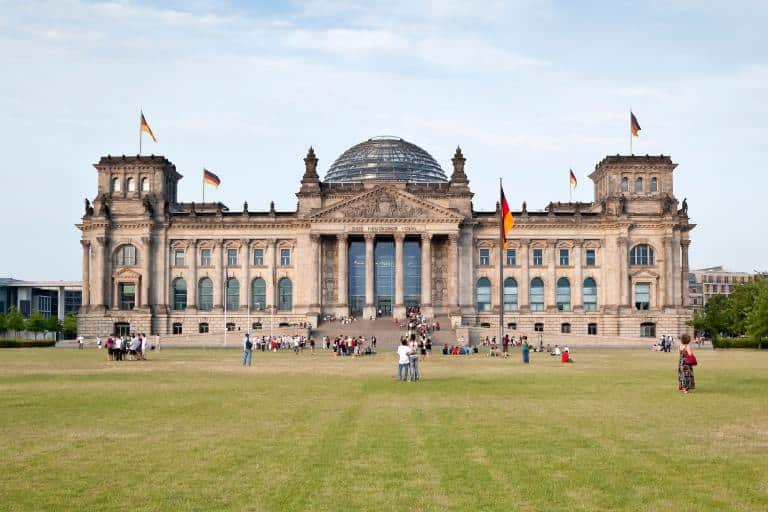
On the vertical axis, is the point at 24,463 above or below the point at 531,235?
below

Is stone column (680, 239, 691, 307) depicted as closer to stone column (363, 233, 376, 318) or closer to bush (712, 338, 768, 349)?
bush (712, 338, 768, 349)

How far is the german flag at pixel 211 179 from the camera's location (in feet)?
437

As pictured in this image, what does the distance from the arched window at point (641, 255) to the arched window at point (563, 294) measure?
30.1 feet

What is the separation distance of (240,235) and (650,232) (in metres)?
56.6

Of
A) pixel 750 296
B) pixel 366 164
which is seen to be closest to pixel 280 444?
pixel 750 296

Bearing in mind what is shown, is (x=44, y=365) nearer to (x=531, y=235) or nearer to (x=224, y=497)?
(x=224, y=497)

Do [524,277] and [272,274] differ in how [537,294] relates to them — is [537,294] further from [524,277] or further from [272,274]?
[272,274]

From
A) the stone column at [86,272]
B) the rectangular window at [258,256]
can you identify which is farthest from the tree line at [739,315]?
the stone column at [86,272]

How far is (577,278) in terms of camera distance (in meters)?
136

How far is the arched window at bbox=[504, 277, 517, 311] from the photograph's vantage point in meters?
135

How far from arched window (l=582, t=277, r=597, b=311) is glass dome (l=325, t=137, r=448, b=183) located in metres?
29.3

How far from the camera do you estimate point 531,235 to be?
136 m

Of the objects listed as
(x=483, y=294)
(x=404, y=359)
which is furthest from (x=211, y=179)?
(x=404, y=359)

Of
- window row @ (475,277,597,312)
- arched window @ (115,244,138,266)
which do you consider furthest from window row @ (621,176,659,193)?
arched window @ (115,244,138,266)
